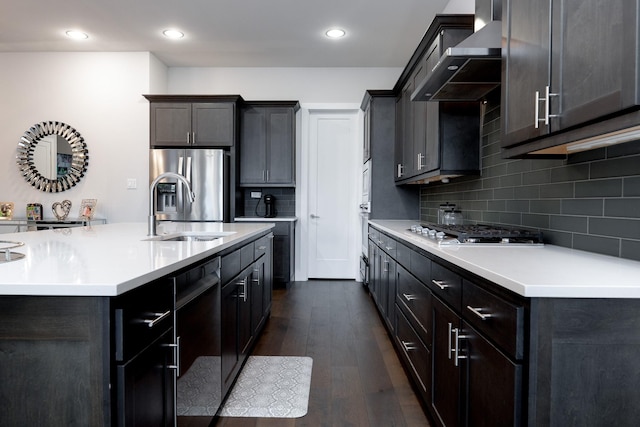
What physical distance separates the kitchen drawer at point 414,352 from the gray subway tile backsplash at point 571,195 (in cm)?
82

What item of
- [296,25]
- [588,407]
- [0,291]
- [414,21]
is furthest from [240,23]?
[588,407]

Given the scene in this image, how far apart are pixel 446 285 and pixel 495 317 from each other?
439 millimetres

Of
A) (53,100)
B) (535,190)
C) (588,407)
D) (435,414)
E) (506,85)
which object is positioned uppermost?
(53,100)

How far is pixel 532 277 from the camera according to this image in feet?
3.29

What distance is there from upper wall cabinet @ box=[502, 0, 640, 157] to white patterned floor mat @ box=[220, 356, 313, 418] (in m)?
1.64

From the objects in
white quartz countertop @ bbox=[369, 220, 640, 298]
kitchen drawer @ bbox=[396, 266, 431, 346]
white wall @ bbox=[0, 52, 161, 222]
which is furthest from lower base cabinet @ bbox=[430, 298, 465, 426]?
white wall @ bbox=[0, 52, 161, 222]

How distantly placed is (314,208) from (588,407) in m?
4.46

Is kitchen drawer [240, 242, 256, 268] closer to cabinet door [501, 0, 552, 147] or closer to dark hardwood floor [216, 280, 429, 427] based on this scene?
dark hardwood floor [216, 280, 429, 427]

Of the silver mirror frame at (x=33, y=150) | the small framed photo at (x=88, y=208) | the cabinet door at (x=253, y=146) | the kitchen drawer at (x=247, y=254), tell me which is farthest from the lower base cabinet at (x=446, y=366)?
the silver mirror frame at (x=33, y=150)

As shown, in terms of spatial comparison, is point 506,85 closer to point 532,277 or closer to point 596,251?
point 596,251

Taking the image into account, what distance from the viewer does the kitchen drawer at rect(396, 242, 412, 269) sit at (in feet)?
7.34

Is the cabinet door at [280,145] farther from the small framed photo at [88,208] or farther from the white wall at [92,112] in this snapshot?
the small framed photo at [88,208]

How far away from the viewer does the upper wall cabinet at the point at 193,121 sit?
4.63 meters

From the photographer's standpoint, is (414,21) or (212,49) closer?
(414,21)
